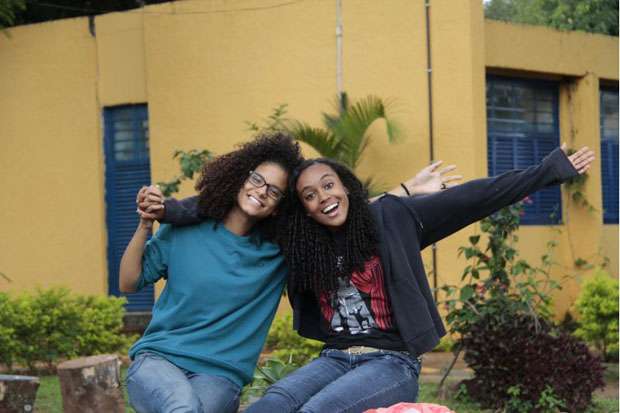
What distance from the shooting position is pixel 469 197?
147 inches

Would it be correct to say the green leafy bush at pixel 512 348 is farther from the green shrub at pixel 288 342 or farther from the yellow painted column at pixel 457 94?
the yellow painted column at pixel 457 94

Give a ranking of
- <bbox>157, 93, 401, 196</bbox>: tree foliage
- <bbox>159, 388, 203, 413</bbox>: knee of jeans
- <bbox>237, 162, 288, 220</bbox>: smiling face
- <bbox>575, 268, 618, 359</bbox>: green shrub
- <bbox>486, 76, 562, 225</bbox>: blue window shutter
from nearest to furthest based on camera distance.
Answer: <bbox>159, 388, 203, 413</bbox>: knee of jeans < <bbox>237, 162, 288, 220</bbox>: smiling face < <bbox>575, 268, 618, 359</bbox>: green shrub < <bbox>157, 93, 401, 196</bbox>: tree foliage < <bbox>486, 76, 562, 225</bbox>: blue window shutter

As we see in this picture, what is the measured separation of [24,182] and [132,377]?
26.6 ft

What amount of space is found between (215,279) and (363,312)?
578mm

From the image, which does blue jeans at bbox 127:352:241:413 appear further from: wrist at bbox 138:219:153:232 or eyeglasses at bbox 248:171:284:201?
eyeglasses at bbox 248:171:284:201

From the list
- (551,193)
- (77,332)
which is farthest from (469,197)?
(551,193)

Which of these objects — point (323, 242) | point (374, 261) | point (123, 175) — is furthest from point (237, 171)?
point (123, 175)

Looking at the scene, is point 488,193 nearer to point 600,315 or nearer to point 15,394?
point 15,394

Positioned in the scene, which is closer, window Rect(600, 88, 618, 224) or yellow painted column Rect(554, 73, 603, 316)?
yellow painted column Rect(554, 73, 603, 316)

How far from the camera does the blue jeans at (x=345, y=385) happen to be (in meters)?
3.49

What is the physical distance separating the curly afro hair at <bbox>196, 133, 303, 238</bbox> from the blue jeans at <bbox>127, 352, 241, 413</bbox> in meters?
0.62

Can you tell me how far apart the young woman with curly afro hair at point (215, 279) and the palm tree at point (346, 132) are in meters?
4.89

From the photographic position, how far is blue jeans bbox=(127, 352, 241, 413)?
3482 millimetres

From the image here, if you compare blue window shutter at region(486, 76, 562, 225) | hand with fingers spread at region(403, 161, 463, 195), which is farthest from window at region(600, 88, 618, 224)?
hand with fingers spread at region(403, 161, 463, 195)
